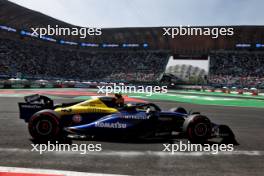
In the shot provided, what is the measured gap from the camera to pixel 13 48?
47.5 meters

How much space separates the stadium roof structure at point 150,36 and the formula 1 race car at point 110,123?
129 feet

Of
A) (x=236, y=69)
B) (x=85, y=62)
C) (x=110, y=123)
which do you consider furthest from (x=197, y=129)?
(x=85, y=62)

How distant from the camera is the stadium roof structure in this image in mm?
44531

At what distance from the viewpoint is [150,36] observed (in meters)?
54.1

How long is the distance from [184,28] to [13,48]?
29.8 metres

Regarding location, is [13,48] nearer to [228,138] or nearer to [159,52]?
[159,52]

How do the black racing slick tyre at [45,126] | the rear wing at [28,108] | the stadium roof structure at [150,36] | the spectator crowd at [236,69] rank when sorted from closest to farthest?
the black racing slick tyre at [45,126], the rear wing at [28,108], the stadium roof structure at [150,36], the spectator crowd at [236,69]

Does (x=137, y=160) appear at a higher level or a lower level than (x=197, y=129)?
lower

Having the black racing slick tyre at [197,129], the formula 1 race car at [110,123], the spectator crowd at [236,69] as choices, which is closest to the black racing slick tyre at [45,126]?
the formula 1 race car at [110,123]

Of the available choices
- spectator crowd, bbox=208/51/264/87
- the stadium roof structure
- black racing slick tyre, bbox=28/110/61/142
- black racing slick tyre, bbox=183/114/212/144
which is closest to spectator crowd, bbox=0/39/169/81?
the stadium roof structure

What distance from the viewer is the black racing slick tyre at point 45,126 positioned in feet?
20.7

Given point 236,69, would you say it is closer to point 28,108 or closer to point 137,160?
point 28,108

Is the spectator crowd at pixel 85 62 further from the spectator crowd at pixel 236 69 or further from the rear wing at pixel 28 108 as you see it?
the rear wing at pixel 28 108

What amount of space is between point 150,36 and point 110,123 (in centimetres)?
4909
